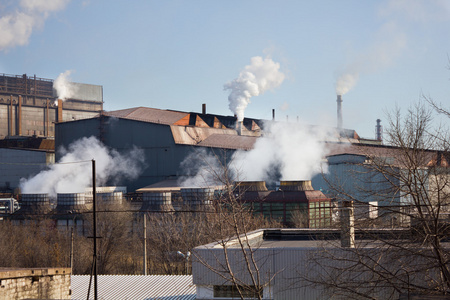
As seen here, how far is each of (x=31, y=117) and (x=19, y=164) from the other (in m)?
20.7

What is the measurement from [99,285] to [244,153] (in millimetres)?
30830

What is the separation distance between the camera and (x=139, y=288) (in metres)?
17.5

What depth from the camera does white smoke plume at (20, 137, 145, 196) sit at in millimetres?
49844

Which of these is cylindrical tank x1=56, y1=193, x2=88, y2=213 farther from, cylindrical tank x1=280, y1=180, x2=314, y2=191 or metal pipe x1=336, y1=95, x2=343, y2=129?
metal pipe x1=336, y1=95, x2=343, y2=129

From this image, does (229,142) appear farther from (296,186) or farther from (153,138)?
(296,186)

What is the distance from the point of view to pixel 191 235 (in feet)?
107

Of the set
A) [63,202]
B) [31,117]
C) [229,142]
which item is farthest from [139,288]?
[31,117]

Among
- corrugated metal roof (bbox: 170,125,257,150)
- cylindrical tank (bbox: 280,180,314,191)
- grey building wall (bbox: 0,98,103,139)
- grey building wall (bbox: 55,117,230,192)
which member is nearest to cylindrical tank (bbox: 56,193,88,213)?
grey building wall (bbox: 55,117,230,192)

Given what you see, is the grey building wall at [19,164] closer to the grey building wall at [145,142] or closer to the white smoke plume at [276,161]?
the grey building wall at [145,142]

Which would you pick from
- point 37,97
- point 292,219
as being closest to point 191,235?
point 292,219

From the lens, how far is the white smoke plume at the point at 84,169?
49.8 metres

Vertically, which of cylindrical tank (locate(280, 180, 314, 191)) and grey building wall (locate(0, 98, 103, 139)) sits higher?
grey building wall (locate(0, 98, 103, 139))

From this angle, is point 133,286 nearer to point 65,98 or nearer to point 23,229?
point 23,229

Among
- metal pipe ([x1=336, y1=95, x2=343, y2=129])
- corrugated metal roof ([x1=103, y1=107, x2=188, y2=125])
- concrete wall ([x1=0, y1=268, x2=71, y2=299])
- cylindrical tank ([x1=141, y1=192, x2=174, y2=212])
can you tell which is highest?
metal pipe ([x1=336, y1=95, x2=343, y2=129])
